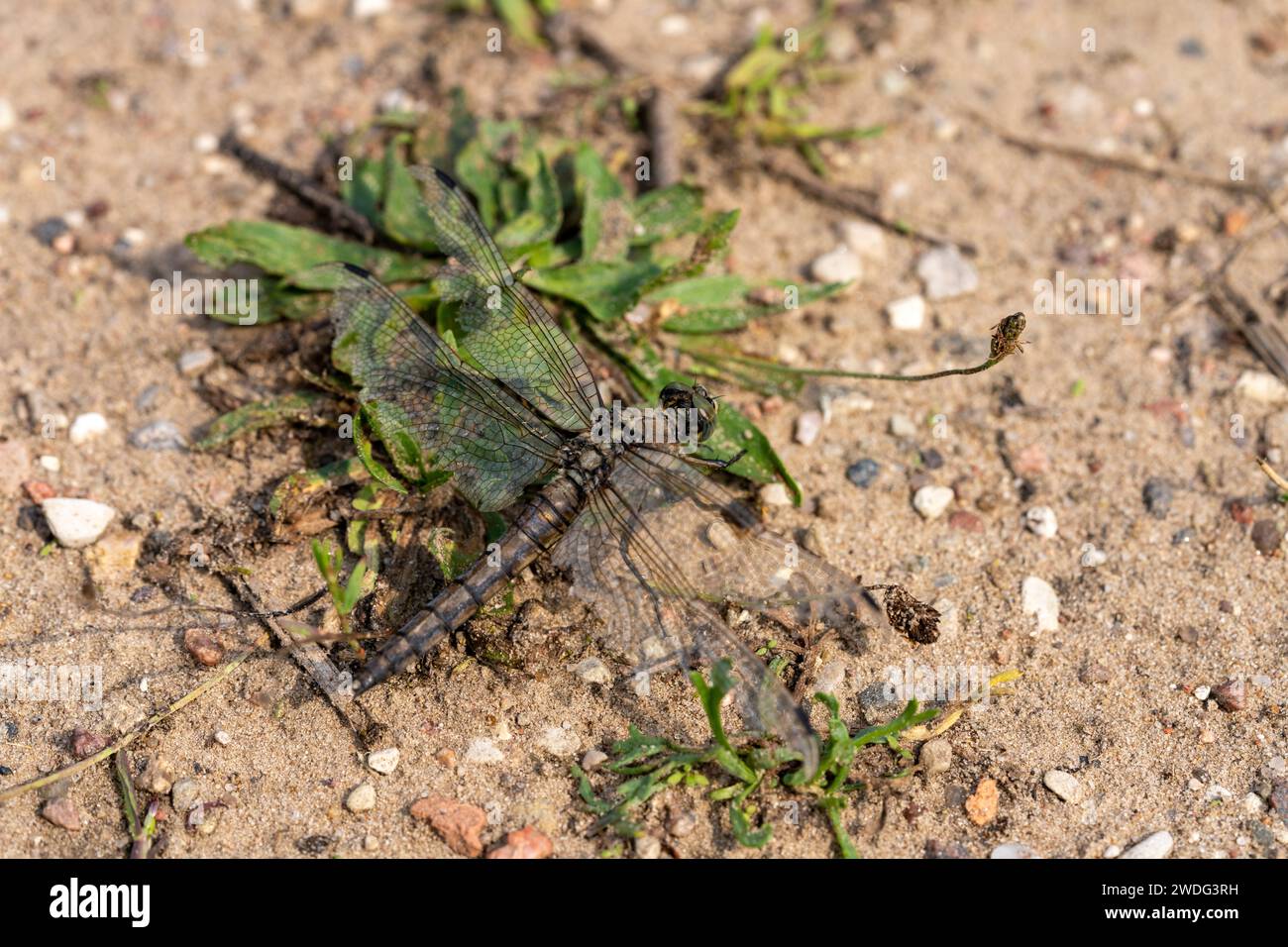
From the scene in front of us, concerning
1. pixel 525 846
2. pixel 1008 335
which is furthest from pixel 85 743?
pixel 1008 335

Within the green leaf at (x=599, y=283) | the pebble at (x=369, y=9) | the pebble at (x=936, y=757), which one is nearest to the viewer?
the pebble at (x=936, y=757)

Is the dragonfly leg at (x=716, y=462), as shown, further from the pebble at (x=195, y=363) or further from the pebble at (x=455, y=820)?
the pebble at (x=195, y=363)

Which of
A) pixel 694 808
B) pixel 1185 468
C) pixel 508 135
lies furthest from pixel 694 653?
pixel 508 135

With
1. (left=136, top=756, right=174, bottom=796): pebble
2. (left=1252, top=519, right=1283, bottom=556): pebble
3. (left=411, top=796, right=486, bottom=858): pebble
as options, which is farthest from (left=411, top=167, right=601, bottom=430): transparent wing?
(left=1252, top=519, right=1283, bottom=556): pebble

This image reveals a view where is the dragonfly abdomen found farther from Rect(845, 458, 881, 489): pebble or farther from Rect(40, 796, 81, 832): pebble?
Rect(845, 458, 881, 489): pebble

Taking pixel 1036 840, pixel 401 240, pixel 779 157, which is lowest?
pixel 1036 840

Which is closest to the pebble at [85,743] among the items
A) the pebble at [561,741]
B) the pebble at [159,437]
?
the pebble at [159,437]

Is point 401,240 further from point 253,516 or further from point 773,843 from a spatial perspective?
point 773,843

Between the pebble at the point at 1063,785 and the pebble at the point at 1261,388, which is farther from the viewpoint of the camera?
the pebble at the point at 1261,388
